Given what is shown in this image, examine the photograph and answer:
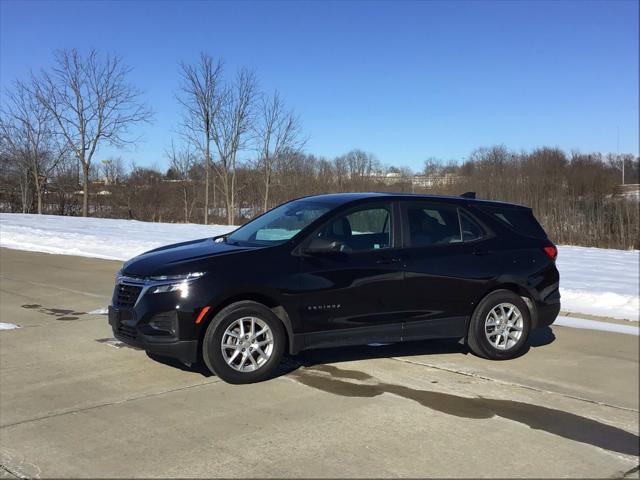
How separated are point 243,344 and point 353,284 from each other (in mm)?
1153

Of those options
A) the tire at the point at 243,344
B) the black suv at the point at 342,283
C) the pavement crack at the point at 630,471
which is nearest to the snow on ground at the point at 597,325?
the black suv at the point at 342,283

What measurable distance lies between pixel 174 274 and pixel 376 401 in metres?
2.02

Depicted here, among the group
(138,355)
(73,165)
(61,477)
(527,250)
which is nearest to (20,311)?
(138,355)

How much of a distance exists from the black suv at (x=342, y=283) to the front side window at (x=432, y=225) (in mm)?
14

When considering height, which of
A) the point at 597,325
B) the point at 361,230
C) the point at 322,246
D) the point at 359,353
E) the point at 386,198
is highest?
the point at 386,198

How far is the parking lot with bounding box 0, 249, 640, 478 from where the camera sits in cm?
366

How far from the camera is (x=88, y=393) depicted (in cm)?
499

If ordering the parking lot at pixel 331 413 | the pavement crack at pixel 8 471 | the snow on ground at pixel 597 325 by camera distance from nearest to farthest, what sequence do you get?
the pavement crack at pixel 8 471 → the parking lot at pixel 331 413 → the snow on ground at pixel 597 325

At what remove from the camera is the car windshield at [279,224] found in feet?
18.5

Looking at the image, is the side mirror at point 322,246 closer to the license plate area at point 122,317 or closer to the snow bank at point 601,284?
the license plate area at point 122,317

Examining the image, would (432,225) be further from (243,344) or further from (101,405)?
(101,405)

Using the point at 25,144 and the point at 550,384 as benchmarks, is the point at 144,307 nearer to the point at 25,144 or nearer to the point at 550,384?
the point at 550,384

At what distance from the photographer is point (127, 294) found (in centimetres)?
531

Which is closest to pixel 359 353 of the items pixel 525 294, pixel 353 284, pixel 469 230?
pixel 353 284
